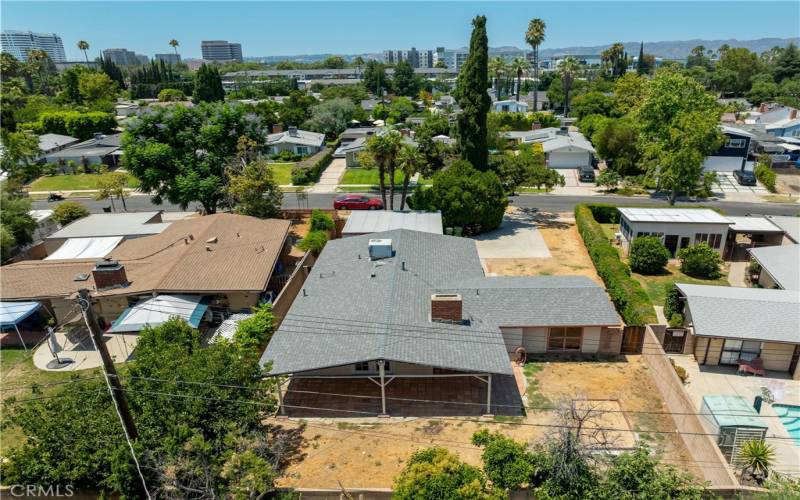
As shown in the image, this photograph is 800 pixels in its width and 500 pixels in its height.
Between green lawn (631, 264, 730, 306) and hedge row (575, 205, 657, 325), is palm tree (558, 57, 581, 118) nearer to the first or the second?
hedge row (575, 205, 657, 325)

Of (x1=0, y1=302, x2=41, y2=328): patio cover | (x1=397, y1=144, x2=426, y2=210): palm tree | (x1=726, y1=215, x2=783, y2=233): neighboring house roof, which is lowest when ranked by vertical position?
(x1=0, y1=302, x2=41, y2=328): patio cover

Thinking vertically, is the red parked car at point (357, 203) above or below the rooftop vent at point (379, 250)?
below

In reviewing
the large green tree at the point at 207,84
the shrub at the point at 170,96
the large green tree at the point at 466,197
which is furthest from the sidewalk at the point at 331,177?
the shrub at the point at 170,96

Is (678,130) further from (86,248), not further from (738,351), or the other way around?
(86,248)

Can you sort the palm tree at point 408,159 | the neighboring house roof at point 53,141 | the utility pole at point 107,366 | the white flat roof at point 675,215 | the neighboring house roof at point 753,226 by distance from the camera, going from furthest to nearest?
the neighboring house roof at point 53,141 < the palm tree at point 408,159 < the white flat roof at point 675,215 < the neighboring house roof at point 753,226 < the utility pole at point 107,366

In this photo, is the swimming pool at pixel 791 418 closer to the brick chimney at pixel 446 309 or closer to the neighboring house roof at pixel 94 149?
the brick chimney at pixel 446 309

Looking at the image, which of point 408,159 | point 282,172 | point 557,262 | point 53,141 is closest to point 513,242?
point 557,262

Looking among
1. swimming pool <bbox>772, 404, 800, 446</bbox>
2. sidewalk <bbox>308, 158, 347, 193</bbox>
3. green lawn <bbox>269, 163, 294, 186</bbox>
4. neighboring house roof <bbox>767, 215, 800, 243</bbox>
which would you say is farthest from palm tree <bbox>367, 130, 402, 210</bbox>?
swimming pool <bbox>772, 404, 800, 446</bbox>

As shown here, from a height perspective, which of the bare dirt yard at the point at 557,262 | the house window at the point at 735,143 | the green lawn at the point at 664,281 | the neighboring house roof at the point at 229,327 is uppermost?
the house window at the point at 735,143

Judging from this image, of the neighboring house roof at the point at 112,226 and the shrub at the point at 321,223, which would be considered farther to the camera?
the shrub at the point at 321,223
